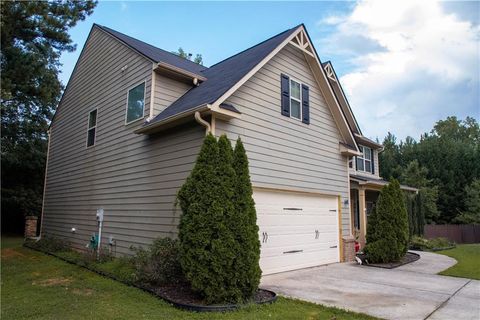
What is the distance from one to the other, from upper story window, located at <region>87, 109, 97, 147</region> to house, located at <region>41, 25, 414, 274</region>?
7cm

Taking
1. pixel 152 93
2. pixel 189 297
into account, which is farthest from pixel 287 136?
pixel 189 297

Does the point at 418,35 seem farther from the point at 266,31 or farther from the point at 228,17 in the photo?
the point at 228,17

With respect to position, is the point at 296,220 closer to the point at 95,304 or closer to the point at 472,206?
the point at 95,304

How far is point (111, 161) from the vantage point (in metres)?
10.8

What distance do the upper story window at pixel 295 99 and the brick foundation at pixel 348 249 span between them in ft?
13.3

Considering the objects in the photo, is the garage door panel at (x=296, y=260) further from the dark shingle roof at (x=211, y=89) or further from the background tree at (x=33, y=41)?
the background tree at (x=33, y=41)

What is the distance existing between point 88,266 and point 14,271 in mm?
1771

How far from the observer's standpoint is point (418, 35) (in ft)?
45.9

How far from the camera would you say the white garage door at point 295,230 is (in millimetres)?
8680

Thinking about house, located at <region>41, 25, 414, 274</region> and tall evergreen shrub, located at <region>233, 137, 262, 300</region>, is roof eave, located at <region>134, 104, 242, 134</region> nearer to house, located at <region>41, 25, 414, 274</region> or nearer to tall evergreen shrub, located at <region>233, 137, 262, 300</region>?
house, located at <region>41, 25, 414, 274</region>

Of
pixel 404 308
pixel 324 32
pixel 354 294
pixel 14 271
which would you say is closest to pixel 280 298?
pixel 354 294

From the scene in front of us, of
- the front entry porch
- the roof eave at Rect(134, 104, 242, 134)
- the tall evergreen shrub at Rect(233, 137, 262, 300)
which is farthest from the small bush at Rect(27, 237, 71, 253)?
the front entry porch

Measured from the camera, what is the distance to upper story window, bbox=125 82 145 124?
9.51 m

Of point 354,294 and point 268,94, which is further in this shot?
point 268,94
